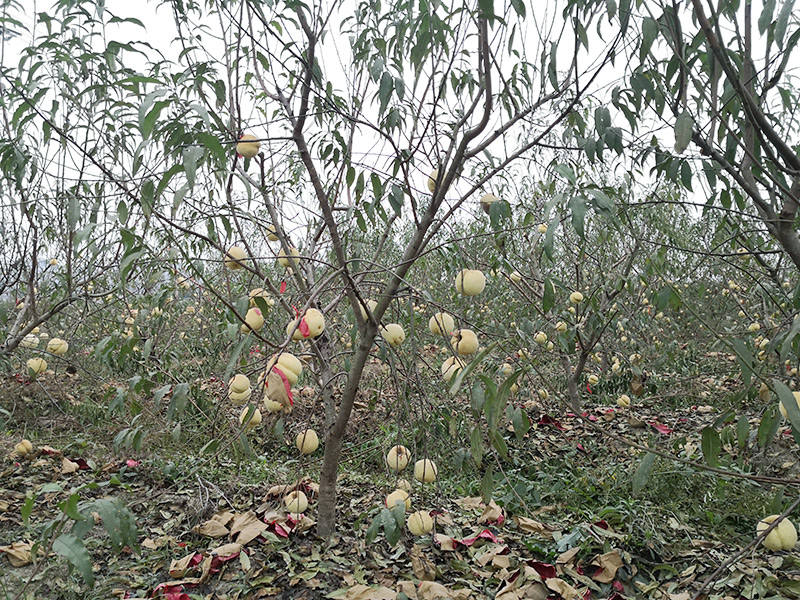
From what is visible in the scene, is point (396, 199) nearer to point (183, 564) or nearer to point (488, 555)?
point (488, 555)

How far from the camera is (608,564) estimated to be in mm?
1781

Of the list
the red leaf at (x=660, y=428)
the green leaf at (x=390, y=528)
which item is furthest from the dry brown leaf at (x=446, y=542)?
the red leaf at (x=660, y=428)

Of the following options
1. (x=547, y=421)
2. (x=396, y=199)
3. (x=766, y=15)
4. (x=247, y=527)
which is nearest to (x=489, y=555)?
(x=247, y=527)

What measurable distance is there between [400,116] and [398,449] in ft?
3.56

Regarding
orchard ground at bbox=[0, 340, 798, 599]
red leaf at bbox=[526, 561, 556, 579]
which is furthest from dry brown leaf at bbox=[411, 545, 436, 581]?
red leaf at bbox=[526, 561, 556, 579]

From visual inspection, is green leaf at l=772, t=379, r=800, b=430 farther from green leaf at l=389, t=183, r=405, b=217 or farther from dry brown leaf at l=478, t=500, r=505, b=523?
dry brown leaf at l=478, t=500, r=505, b=523

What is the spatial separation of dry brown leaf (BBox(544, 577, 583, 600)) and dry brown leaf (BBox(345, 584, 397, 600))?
Answer: 0.48m

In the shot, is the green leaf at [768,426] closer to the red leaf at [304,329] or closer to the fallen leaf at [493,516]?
the red leaf at [304,329]

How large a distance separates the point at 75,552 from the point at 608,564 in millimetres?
1572

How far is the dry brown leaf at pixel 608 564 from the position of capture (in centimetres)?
175

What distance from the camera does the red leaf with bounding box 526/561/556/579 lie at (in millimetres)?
1704

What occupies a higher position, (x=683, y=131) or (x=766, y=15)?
(x=766, y=15)

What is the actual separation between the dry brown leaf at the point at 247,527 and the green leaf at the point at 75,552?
3.44ft

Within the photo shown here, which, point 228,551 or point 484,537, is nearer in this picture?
point 228,551
